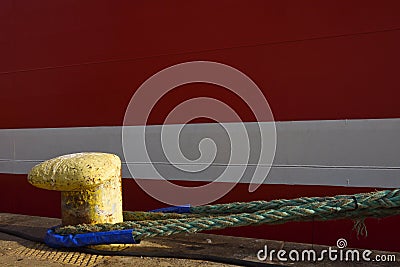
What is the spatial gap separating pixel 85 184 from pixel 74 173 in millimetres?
87

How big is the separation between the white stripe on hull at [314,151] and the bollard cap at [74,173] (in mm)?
668

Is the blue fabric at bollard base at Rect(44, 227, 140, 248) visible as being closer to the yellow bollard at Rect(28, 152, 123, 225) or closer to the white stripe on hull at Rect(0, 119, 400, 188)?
the yellow bollard at Rect(28, 152, 123, 225)

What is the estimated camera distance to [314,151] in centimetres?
235

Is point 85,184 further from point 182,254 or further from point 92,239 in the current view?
point 182,254

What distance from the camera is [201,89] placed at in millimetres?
2680

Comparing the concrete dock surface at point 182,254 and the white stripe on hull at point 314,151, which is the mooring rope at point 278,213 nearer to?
the concrete dock surface at point 182,254

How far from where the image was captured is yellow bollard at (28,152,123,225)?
207 cm

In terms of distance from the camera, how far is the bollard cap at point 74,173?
2.06 metres

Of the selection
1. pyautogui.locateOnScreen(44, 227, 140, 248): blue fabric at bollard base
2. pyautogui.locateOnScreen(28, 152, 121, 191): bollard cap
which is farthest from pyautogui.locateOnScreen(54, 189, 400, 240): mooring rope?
pyautogui.locateOnScreen(28, 152, 121, 191): bollard cap

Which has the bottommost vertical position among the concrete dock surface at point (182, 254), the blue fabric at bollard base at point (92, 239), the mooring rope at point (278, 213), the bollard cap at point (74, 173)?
the concrete dock surface at point (182, 254)

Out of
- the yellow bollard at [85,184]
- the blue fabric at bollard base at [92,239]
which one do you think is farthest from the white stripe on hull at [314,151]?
the blue fabric at bollard base at [92,239]

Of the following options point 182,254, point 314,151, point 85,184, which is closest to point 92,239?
point 85,184

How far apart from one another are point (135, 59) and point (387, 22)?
5.90 ft

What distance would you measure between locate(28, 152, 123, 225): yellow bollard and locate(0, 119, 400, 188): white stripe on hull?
0.60 meters
